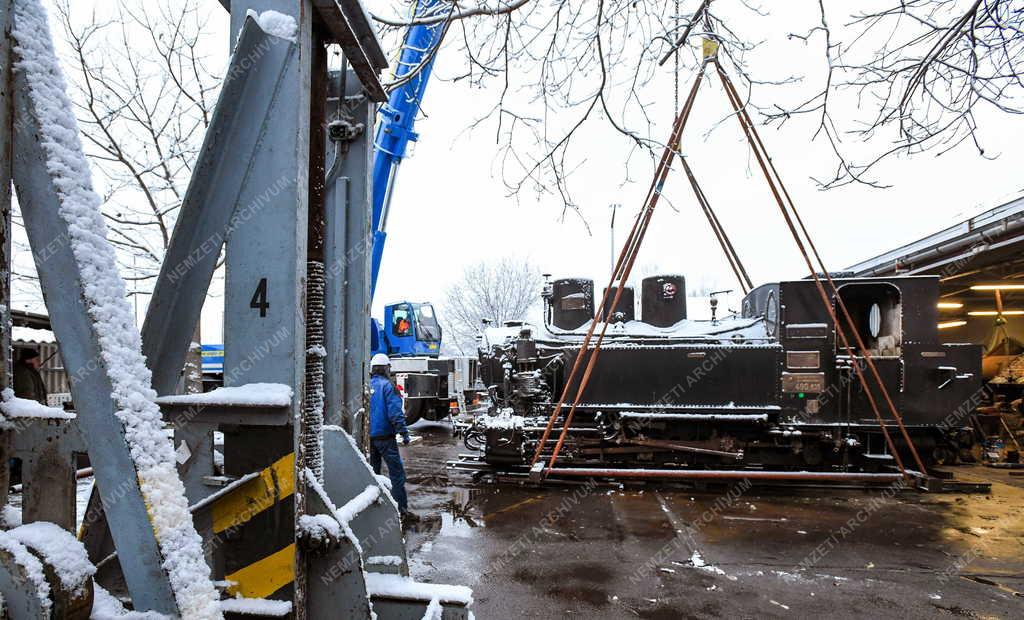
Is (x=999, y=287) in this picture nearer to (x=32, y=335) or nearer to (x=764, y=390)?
(x=764, y=390)

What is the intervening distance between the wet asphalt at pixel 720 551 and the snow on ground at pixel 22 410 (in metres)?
3.85

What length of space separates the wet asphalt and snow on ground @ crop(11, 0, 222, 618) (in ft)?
12.1

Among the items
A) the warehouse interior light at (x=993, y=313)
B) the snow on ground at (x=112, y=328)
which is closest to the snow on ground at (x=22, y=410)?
the snow on ground at (x=112, y=328)

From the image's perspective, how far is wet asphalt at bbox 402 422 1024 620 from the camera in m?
4.83

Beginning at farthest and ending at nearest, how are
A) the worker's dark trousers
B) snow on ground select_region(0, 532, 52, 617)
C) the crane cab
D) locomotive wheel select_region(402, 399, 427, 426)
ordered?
the crane cab < locomotive wheel select_region(402, 399, 427, 426) < the worker's dark trousers < snow on ground select_region(0, 532, 52, 617)

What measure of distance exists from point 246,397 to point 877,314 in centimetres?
1051

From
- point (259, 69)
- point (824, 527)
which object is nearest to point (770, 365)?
point (824, 527)

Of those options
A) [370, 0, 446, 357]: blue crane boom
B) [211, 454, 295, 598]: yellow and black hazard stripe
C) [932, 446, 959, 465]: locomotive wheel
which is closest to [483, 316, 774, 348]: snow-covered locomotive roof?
[932, 446, 959, 465]: locomotive wheel

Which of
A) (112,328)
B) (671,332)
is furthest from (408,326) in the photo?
(112,328)

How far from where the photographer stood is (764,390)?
916 centimetres

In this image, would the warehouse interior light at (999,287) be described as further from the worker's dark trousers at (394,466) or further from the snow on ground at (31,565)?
the snow on ground at (31,565)

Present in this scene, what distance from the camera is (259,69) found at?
200cm

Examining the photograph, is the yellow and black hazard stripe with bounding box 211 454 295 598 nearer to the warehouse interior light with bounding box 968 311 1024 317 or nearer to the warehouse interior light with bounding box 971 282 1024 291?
the warehouse interior light with bounding box 971 282 1024 291

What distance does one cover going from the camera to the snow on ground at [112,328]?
1.49 m
